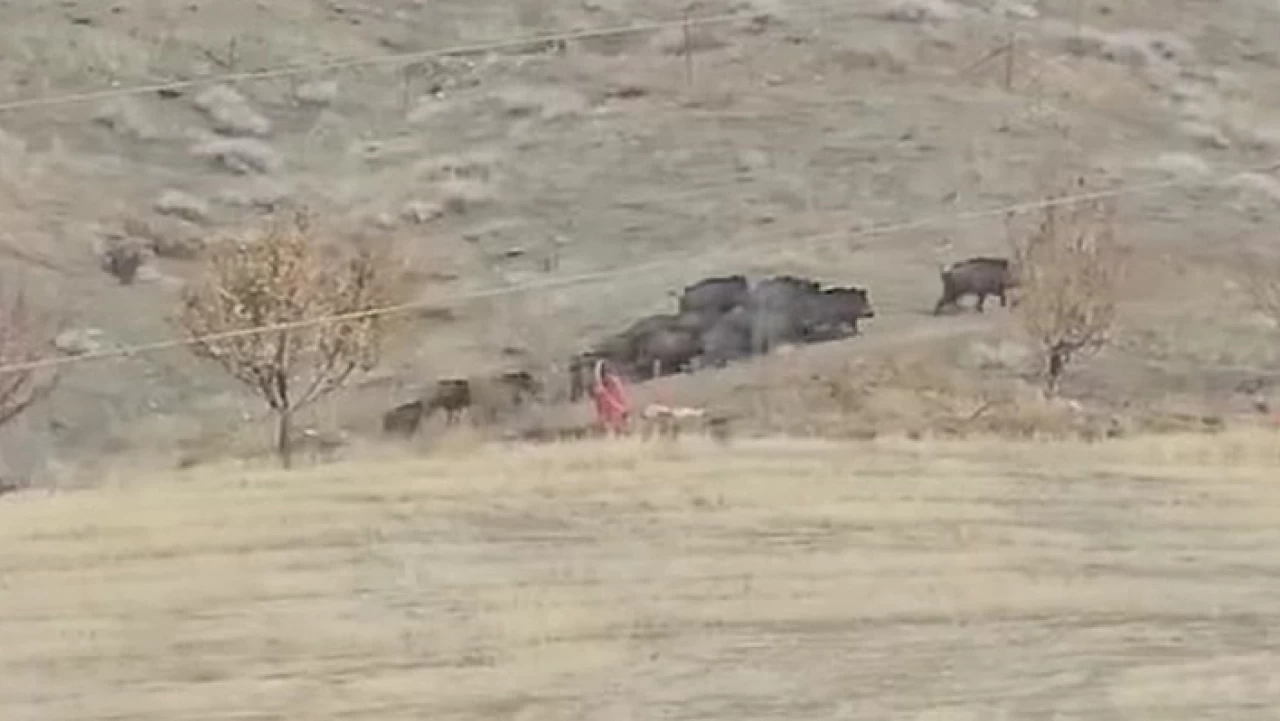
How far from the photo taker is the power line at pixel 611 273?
2191mm

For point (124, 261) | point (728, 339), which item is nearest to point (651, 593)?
point (728, 339)

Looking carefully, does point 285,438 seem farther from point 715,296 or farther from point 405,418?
point 715,296

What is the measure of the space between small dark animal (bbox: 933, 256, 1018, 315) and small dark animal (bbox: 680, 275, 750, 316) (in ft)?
0.90

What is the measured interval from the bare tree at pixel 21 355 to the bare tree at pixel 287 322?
17 cm

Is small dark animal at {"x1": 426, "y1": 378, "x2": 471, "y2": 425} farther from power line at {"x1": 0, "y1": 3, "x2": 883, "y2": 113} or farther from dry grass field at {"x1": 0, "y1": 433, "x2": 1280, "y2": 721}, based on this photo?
power line at {"x1": 0, "y1": 3, "x2": 883, "y2": 113}

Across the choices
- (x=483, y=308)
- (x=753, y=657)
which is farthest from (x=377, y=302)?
(x=753, y=657)

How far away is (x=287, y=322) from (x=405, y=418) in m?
0.24

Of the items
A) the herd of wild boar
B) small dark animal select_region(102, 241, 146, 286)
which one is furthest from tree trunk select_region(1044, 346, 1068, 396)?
small dark animal select_region(102, 241, 146, 286)

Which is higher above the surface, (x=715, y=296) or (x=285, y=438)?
(x=715, y=296)

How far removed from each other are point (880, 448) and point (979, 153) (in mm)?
2752

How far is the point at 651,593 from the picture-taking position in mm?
1217

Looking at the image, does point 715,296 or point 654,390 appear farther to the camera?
point 715,296

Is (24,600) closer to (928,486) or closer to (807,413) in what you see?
(928,486)

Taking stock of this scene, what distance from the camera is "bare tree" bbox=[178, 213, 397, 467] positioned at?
6.53ft
